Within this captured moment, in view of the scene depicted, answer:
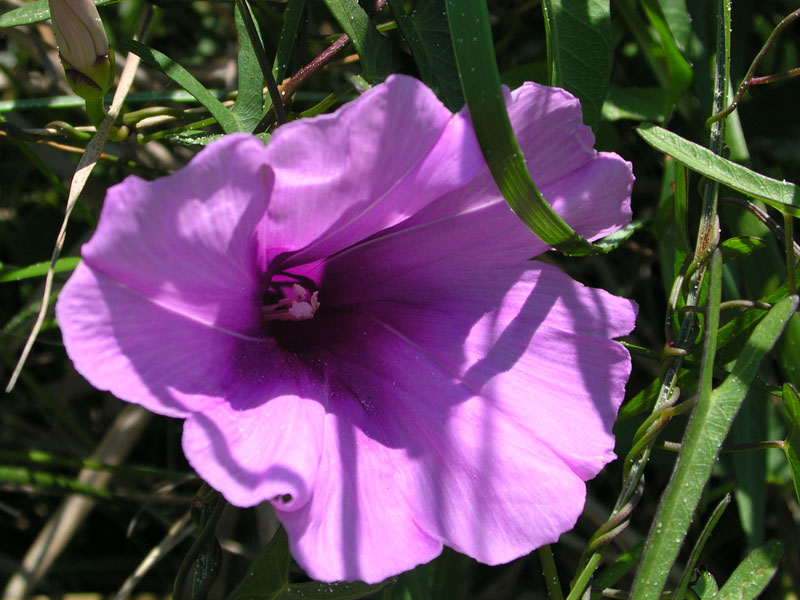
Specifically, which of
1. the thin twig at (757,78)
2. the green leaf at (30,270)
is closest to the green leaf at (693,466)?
the thin twig at (757,78)

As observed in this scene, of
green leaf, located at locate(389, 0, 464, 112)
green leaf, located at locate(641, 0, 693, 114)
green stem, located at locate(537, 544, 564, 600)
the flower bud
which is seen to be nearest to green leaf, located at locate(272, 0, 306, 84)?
green leaf, located at locate(389, 0, 464, 112)

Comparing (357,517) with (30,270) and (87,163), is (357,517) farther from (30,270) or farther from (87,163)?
(30,270)

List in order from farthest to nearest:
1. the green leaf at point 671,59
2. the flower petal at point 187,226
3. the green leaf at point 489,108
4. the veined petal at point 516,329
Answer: the green leaf at point 671,59
the veined petal at point 516,329
the green leaf at point 489,108
the flower petal at point 187,226

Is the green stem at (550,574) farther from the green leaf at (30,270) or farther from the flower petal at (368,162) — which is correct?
the green leaf at (30,270)

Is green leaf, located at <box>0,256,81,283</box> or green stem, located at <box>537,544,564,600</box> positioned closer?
green stem, located at <box>537,544,564,600</box>

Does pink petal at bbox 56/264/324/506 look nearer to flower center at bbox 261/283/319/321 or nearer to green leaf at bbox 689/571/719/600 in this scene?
flower center at bbox 261/283/319/321
